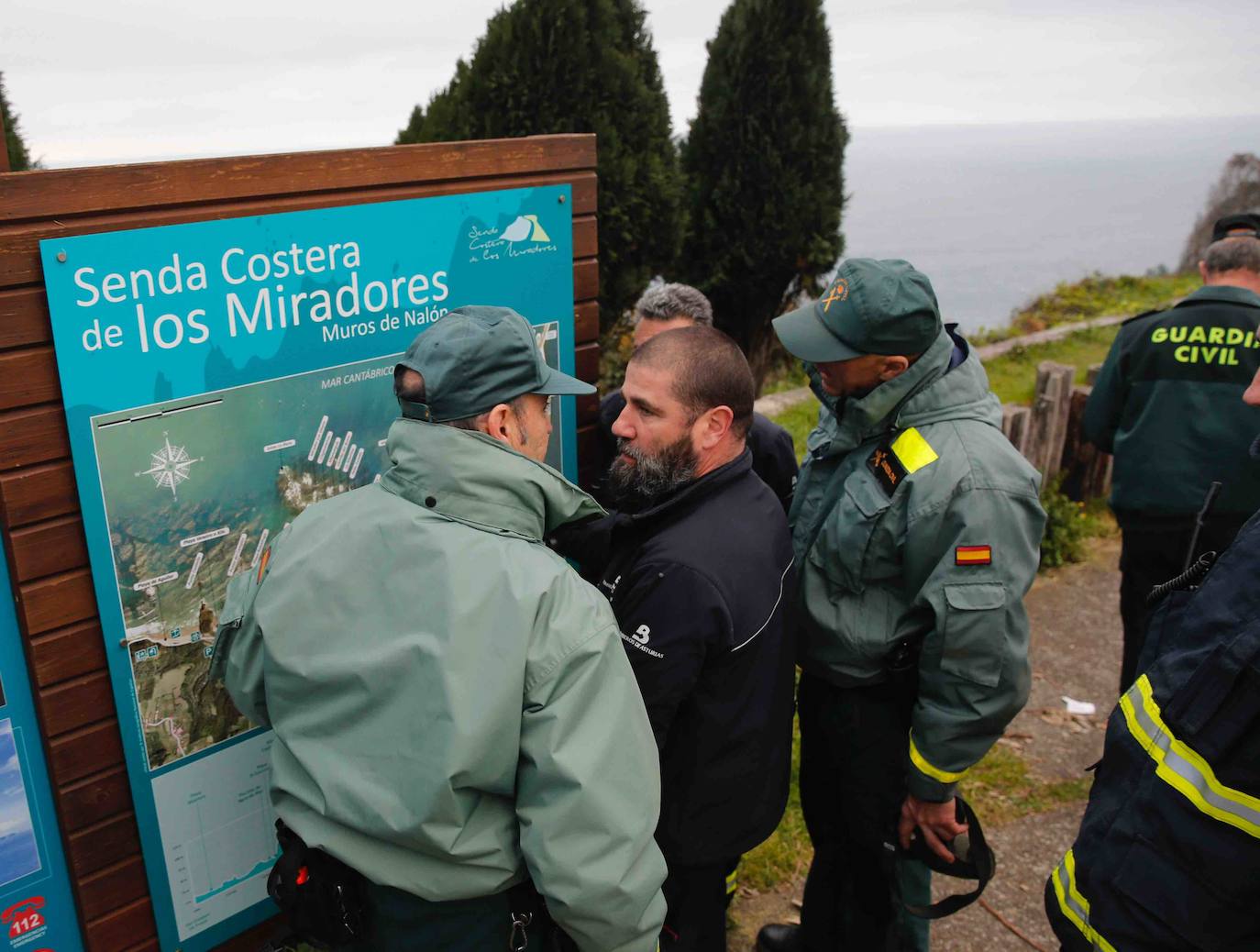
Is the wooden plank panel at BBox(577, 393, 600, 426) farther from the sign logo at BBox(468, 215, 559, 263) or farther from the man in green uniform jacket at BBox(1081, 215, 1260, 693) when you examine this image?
the man in green uniform jacket at BBox(1081, 215, 1260, 693)

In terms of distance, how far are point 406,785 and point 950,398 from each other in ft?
5.61

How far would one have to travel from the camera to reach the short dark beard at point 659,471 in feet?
8.16

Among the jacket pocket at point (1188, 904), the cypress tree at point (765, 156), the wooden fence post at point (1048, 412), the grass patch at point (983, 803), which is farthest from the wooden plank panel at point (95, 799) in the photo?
the cypress tree at point (765, 156)

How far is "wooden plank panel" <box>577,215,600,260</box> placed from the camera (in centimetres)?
296

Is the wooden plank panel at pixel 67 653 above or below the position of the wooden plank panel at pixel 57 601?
below

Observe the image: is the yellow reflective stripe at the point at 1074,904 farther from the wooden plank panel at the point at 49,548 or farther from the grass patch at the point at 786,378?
the grass patch at the point at 786,378

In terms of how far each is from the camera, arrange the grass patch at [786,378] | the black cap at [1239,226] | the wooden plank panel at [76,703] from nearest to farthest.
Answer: the wooden plank panel at [76,703] < the black cap at [1239,226] < the grass patch at [786,378]

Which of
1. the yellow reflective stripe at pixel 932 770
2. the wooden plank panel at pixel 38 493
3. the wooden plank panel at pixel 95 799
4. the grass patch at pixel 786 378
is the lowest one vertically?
the grass patch at pixel 786 378

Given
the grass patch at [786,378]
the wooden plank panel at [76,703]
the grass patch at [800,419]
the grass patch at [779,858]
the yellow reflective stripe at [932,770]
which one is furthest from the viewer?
the grass patch at [786,378]

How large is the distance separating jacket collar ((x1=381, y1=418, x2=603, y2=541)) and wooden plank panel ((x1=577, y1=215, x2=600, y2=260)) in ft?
3.98

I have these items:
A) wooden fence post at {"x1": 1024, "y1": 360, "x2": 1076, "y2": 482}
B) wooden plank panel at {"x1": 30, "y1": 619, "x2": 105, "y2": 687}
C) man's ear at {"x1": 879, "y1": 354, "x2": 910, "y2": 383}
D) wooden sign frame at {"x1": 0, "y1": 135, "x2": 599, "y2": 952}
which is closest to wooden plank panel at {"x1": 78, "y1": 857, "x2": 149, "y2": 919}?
wooden sign frame at {"x1": 0, "y1": 135, "x2": 599, "y2": 952}

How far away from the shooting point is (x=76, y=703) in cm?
213

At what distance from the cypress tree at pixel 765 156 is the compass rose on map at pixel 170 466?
5.54 m

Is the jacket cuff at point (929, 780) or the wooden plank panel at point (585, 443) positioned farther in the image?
the wooden plank panel at point (585, 443)
